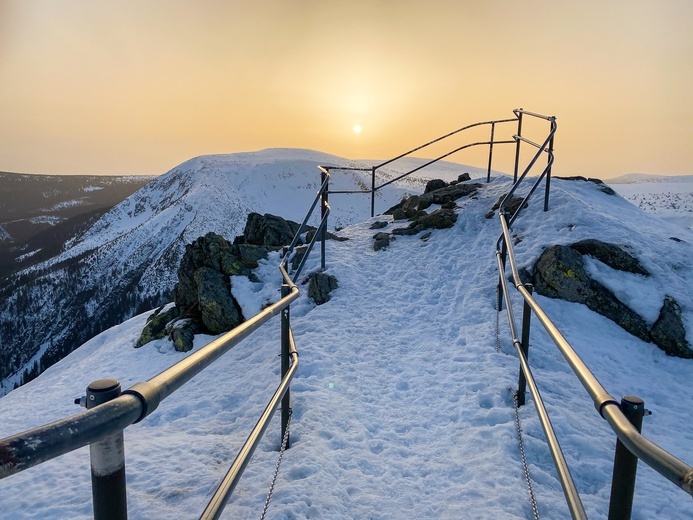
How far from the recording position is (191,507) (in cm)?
327

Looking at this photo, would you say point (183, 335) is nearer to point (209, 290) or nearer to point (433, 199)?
point (209, 290)

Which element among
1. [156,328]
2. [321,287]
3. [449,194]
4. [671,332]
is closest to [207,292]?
[156,328]

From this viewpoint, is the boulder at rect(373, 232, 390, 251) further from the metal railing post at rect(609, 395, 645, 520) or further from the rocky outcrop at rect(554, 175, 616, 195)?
the metal railing post at rect(609, 395, 645, 520)

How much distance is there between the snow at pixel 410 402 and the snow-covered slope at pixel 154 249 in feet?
299

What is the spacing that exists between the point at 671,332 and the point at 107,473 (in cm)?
718

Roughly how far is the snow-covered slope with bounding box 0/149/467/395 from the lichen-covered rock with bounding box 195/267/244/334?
89615 millimetres

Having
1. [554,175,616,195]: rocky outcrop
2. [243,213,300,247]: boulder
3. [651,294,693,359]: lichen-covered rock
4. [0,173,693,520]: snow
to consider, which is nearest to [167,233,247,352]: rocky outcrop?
[0,173,693,520]: snow

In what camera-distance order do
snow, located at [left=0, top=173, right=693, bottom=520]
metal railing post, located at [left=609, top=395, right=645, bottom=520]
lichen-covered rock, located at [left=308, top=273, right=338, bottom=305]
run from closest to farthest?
metal railing post, located at [left=609, top=395, right=645, bottom=520]
snow, located at [left=0, top=173, right=693, bottom=520]
lichen-covered rock, located at [left=308, top=273, right=338, bottom=305]

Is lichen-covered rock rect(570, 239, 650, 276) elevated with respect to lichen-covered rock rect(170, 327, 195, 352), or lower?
elevated

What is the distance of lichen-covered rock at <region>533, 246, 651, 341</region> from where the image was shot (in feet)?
20.6

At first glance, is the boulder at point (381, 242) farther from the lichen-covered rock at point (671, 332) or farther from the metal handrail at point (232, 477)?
the metal handrail at point (232, 477)

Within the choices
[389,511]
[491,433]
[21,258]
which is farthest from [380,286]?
[21,258]

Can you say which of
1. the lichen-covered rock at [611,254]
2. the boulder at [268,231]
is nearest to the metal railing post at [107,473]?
the lichen-covered rock at [611,254]

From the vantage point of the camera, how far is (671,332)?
234 inches
